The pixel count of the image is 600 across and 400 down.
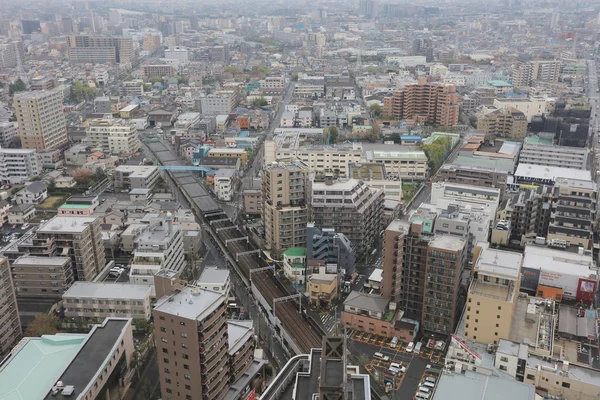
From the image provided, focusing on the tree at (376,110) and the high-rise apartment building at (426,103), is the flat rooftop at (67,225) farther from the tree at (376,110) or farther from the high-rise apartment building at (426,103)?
the tree at (376,110)

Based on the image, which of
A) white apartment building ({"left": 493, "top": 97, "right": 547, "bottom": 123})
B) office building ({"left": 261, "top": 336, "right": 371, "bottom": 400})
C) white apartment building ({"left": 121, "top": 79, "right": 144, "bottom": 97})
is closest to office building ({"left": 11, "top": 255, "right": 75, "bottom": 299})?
office building ({"left": 261, "top": 336, "right": 371, "bottom": 400})

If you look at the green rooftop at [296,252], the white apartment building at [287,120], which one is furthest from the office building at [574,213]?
the white apartment building at [287,120]

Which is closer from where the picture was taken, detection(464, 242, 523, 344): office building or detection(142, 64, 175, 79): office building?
detection(464, 242, 523, 344): office building

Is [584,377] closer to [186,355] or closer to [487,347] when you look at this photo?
[487,347]

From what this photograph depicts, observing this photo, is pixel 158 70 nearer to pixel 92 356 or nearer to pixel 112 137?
pixel 112 137

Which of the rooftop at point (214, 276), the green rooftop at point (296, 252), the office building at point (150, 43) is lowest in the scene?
the green rooftop at point (296, 252)

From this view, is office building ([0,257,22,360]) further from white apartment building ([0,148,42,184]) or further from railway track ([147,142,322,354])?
white apartment building ([0,148,42,184])
